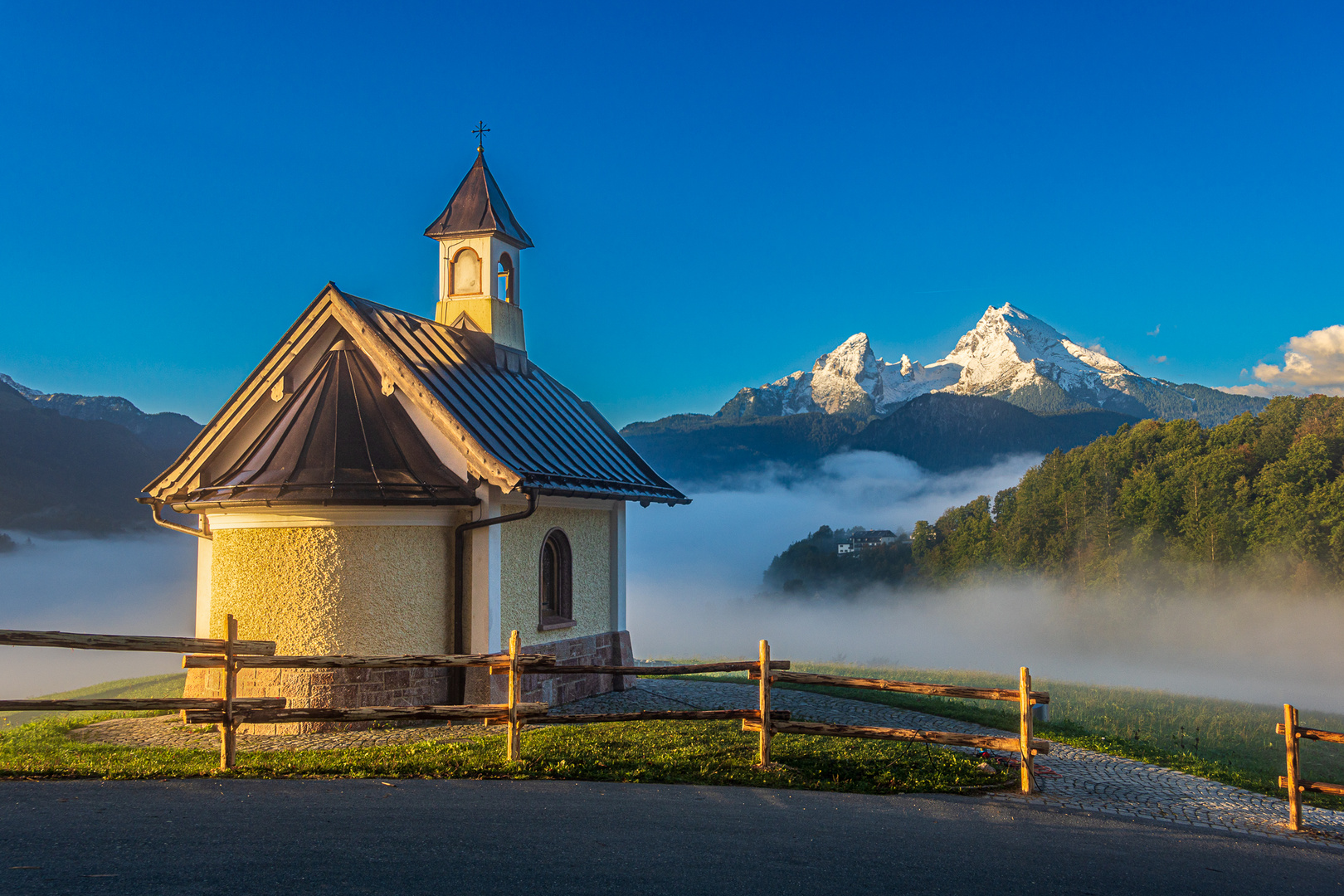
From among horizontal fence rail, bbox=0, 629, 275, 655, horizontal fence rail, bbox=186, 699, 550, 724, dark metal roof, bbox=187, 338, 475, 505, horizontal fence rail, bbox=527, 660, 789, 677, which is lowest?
horizontal fence rail, bbox=186, 699, 550, 724

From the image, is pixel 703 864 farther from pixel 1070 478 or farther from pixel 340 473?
pixel 1070 478

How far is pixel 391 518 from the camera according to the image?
47.7 ft

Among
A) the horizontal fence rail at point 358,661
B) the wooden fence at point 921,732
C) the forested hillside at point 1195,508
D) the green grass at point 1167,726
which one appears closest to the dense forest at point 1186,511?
the forested hillside at point 1195,508

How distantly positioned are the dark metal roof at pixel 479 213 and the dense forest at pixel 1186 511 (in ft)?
176

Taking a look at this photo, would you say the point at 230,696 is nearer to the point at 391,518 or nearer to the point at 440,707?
the point at 440,707

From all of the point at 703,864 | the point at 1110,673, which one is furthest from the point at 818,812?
the point at 1110,673

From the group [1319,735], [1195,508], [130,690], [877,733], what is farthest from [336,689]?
[1195,508]

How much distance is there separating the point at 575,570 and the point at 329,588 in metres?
4.71

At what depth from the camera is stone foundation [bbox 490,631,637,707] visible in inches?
616

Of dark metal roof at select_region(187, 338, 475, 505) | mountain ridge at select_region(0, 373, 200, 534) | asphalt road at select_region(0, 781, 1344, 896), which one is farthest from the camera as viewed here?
mountain ridge at select_region(0, 373, 200, 534)

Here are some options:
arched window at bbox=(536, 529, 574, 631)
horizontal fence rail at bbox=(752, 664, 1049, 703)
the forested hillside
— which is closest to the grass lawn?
horizontal fence rail at bbox=(752, 664, 1049, 703)

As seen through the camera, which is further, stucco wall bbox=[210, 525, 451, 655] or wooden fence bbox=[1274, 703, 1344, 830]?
stucco wall bbox=[210, 525, 451, 655]

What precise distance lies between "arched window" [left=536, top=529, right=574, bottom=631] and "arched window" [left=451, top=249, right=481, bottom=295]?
6300mm

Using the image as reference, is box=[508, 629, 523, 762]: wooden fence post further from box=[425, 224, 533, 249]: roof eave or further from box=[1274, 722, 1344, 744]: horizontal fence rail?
box=[425, 224, 533, 249]: roof eave
